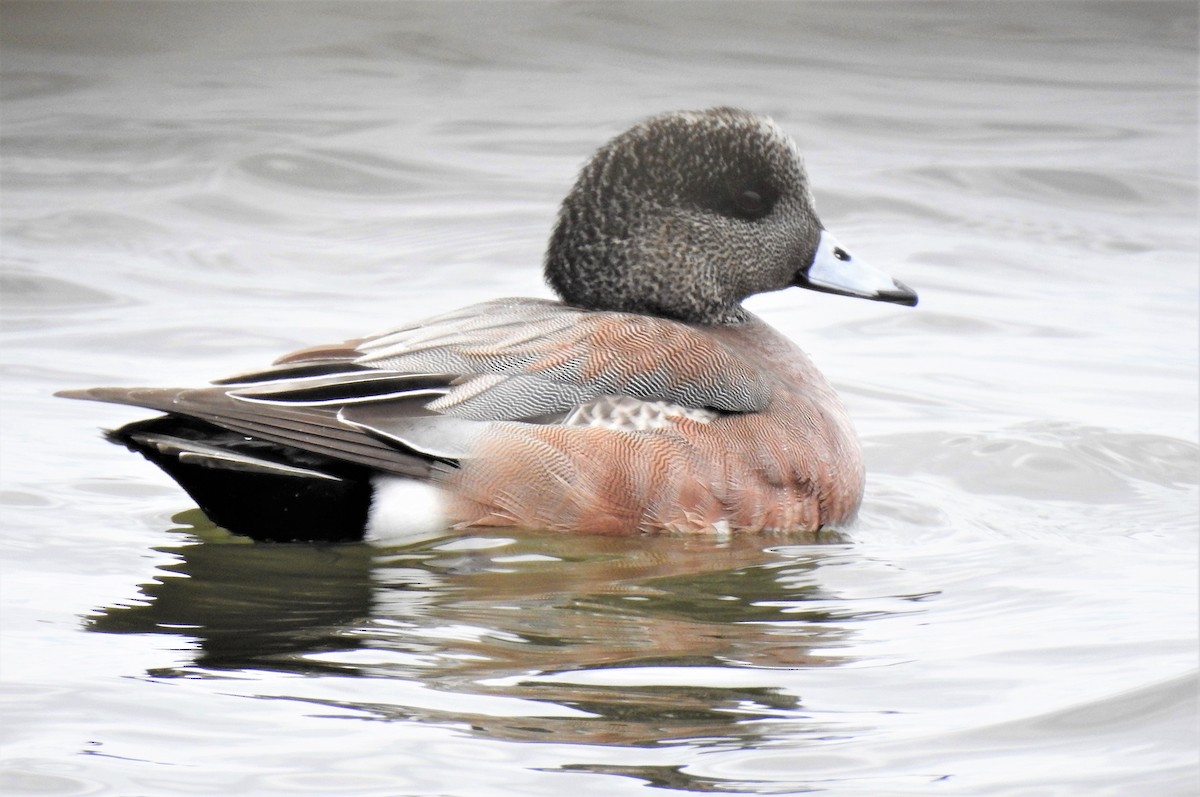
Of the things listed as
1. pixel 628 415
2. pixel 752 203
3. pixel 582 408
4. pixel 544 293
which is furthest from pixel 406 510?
pixel 544 293

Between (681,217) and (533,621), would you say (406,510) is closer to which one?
(533,621)

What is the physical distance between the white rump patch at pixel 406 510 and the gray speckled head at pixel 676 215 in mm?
1151

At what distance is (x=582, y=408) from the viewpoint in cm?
512

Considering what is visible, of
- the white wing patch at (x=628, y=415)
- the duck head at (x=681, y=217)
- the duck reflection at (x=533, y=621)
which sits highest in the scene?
the duck head at (x=681, y=217)

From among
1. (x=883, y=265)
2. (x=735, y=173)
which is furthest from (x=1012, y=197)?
(x=735, y=173)

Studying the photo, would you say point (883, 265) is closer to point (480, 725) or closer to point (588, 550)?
point (588, 550)

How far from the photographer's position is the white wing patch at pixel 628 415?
5.11 meters

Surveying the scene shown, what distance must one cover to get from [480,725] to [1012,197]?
7.58 metres

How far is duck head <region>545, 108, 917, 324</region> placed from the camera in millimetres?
5801

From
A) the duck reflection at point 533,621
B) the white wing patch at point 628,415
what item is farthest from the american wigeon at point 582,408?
the duck reflection at point 533,621

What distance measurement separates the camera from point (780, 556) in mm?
5180

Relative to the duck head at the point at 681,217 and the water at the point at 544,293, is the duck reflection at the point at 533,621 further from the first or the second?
the duck head at the point at 681,217

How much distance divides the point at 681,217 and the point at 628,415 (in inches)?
37.3

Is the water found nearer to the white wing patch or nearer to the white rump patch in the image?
the white rump patch
